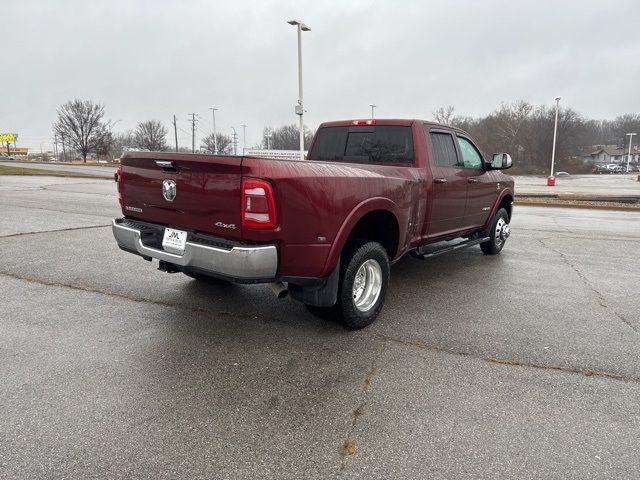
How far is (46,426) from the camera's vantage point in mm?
2482

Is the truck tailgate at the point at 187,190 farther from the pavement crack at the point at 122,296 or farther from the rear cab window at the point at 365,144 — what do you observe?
the rear cab window at the point at 365,144

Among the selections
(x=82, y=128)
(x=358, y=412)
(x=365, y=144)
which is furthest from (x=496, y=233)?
(x=82, y=128)

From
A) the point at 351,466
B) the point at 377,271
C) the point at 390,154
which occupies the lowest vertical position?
the point at 351,466

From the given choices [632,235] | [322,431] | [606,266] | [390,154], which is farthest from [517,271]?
[632,235]

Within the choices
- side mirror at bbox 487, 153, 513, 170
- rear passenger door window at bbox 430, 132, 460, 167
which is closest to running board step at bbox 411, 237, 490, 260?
rear passenger door window at bbox 430, 132, 460, 167

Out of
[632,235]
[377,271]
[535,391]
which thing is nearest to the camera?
[535,391]

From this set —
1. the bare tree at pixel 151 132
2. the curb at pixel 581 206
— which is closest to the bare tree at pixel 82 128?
the bare tree at pixel 151 132

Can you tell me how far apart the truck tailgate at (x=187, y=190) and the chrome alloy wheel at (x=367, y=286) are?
4.27 ft

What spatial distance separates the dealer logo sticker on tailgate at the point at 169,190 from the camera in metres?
3.52

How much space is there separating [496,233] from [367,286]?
3.85 metres

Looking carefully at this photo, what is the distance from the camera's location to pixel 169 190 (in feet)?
11.7

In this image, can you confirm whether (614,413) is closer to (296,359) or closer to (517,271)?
(296,359)

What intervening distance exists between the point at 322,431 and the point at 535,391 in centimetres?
147

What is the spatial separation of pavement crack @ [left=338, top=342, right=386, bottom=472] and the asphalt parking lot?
0.04 ft
